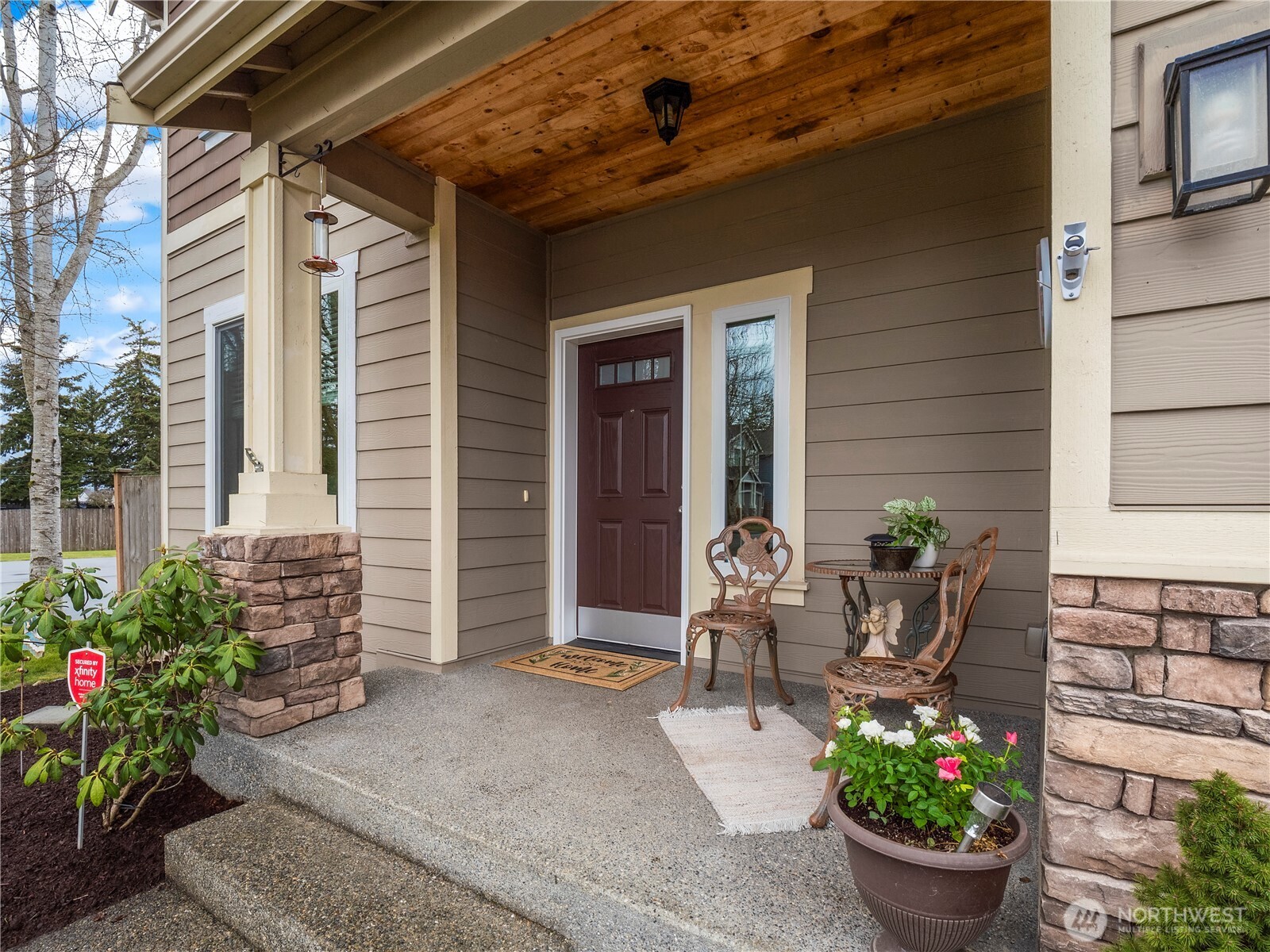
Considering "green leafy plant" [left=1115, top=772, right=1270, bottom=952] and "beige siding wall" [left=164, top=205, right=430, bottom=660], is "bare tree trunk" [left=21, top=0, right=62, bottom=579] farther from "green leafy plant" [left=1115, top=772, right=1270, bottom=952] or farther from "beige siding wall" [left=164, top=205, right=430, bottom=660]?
"green leafy plant" [left=1115, top=772, right=1270, bottom=952]

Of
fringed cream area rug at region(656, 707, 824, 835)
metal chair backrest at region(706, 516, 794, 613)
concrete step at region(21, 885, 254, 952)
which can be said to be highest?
metal chair backrest at region(706, 516, 794, 613)

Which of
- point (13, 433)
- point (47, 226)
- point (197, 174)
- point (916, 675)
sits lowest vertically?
point (916, 675)

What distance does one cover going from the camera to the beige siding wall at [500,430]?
3.47 meters

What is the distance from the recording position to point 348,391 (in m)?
3.82

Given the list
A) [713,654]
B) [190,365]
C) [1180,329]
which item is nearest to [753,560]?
[713,654]

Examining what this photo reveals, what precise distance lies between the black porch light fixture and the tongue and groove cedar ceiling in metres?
0.04

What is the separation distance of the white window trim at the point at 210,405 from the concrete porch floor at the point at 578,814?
2671 mm

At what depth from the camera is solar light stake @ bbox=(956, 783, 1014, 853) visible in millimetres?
Answer: 1162

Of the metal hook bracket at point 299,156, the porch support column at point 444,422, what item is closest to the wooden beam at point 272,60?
the metal hook bracket at point 299,156

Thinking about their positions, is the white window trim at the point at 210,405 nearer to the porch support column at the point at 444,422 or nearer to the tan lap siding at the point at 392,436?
the tan lap siding at the point at 392,436

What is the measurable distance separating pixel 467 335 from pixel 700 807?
2.65m

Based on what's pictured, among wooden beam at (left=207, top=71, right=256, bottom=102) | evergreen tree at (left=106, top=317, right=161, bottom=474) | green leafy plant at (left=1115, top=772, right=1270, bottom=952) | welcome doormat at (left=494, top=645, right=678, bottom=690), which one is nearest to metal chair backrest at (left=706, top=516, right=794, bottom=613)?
welcome doormat at (left=494, top=645, right=678, bottom=690)

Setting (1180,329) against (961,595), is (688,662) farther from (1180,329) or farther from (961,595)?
(1180,329)

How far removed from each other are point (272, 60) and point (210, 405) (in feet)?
10.1
